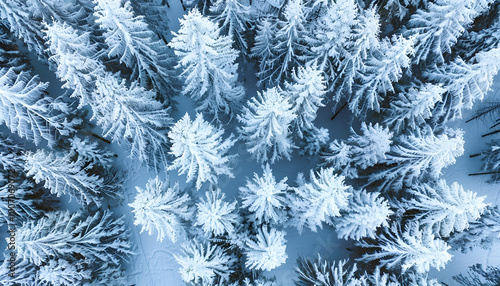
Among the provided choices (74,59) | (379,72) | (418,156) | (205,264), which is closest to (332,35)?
(379,72)

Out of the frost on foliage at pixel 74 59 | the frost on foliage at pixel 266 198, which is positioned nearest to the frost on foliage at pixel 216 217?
the frost on foliage at pixel 266 198

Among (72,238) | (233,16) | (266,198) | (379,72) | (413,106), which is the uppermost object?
(233,16)

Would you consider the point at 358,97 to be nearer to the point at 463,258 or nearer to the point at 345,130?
the point at 345,130

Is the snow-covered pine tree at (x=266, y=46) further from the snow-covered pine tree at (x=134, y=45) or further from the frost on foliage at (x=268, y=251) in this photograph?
the frost on foliage at (x=268, y=251)

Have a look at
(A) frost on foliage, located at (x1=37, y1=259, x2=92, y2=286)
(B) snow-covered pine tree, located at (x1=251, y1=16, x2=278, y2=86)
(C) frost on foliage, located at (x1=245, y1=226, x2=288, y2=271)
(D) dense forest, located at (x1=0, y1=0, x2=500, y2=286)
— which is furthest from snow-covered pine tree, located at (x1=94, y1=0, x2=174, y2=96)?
(A) frost on foliage, located at (x1=37, y1=259, x2=92, y2=286)

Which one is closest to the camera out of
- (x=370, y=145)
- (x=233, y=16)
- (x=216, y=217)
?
(x=216, y=217)

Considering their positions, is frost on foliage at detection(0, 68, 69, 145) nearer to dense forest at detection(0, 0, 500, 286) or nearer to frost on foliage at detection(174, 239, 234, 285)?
dense forest at detection(0, 0, 500, 286)

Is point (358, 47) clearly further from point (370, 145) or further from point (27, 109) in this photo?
point (27, 109)
